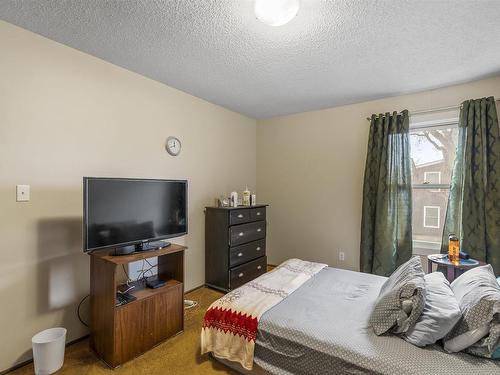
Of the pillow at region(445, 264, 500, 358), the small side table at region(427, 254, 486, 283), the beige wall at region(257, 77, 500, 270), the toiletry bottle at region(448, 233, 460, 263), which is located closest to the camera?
the pillow at region(445, 264, 500, 358)

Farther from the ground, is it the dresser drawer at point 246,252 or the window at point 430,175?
the window at point 430,175

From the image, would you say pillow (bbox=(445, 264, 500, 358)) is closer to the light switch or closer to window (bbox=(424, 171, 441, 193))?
window (bbox=(424, 171, 441, 193))

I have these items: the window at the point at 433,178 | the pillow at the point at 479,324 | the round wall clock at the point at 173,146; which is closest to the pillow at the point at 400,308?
the pillow at the point at 479,324

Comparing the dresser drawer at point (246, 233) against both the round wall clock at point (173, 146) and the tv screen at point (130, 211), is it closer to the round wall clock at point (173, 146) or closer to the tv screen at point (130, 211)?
the tv screen at point (130, 211)

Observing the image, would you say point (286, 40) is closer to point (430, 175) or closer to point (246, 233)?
point (246, 233)

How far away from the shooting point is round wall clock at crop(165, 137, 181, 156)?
9.72 ft

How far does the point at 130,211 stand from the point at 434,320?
2219 millimetres

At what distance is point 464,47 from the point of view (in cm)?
212

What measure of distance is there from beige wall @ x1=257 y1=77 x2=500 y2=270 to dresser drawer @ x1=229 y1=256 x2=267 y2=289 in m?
0.64

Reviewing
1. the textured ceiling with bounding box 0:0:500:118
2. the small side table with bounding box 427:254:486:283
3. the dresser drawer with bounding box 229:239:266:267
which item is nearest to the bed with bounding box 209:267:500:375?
the small side table with bounding box 427:254:486:283

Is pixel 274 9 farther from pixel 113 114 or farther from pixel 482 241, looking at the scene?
pixel 482 241

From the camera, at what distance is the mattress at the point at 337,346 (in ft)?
4.15

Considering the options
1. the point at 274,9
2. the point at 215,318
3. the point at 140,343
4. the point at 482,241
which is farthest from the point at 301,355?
the point at 482,241

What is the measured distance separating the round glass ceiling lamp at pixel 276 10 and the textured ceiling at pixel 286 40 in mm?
159
